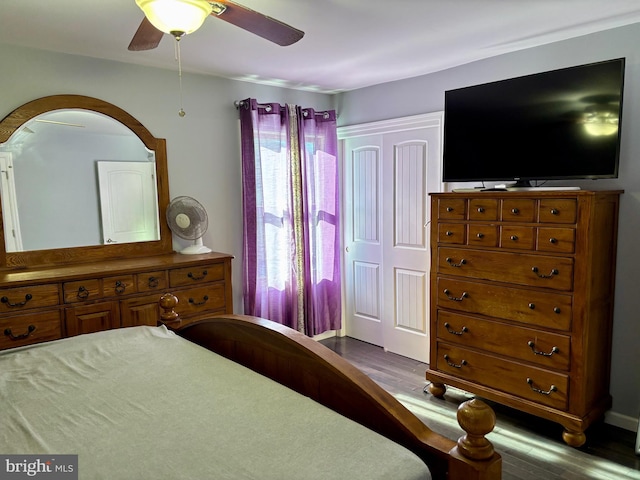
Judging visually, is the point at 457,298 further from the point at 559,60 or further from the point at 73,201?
the point at 73,201

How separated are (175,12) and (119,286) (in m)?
1.78

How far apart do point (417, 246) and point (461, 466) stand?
9.14ft

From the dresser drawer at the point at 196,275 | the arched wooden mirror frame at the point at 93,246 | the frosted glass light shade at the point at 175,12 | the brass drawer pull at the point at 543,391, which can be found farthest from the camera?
the dresser drawer at the point at 196,275

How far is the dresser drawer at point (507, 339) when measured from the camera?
8.00ft

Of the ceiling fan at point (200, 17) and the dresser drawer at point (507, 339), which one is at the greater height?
the ceiling fan at point (200, 17)

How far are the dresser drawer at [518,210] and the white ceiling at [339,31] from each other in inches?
39.6

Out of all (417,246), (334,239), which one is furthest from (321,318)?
(417,246)

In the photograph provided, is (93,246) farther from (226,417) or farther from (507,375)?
(507,375)

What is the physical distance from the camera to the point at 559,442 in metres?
2.51

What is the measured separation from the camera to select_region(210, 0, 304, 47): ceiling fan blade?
1.59m

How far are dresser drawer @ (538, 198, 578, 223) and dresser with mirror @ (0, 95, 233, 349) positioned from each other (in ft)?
6.84

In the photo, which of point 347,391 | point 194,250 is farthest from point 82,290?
point 347,391

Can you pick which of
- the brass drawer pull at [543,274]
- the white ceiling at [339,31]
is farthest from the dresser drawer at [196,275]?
the brass drawer pull at [543,274]

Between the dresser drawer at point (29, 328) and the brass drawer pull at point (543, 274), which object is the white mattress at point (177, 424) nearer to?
the dresser drawer at point (29, 328)
